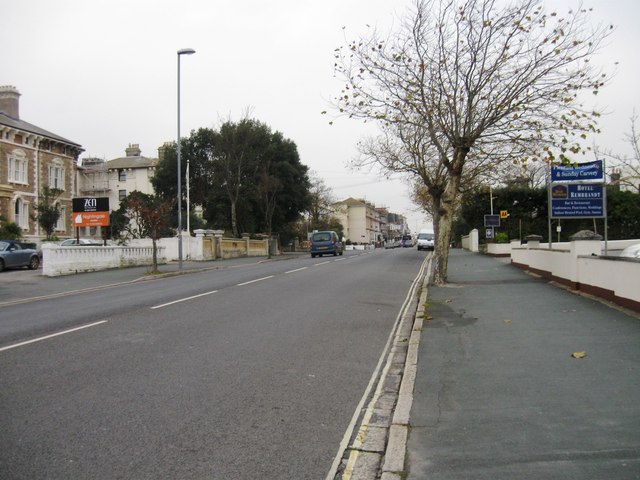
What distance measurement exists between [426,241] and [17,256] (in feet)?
125

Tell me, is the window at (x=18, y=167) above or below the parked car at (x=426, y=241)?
above

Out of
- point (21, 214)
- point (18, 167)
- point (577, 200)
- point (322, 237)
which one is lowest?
point (322, 237)

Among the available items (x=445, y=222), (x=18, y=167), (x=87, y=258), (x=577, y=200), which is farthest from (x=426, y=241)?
(x=445, y=222)

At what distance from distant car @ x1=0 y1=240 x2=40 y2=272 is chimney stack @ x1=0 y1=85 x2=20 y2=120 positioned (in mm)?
24006

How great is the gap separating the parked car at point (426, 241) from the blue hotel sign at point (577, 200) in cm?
3769

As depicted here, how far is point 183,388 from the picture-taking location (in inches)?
226

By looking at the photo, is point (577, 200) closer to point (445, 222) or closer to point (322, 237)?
point (445, 222)

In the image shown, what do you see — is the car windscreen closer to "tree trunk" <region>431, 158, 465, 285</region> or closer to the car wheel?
the car wheel

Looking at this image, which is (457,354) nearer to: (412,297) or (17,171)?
(412,297)

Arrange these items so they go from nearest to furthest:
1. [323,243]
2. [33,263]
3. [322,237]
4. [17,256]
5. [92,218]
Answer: [17,256] < [33,263] < [92,218] < [323,243] < [322,237]

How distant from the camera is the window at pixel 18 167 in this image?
42.5 meters

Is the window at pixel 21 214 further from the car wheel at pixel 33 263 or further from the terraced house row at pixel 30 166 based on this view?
the car wheel at pixel 33 263

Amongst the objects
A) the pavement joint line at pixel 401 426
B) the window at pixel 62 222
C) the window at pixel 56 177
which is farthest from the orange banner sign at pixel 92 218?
the pavement joint line at pixel 401 426

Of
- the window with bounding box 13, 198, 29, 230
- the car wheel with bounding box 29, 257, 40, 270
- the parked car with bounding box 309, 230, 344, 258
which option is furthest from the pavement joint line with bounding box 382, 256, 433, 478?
the window with bounding box 13, 198, 29, 230
